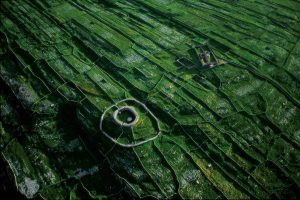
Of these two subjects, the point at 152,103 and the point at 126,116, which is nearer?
the point at 126,116

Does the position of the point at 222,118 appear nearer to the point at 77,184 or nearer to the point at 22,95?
the point at 77,184

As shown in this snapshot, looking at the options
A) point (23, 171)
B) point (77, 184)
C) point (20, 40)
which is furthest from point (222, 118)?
point (20, 40)

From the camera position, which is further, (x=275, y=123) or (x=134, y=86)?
(x=134, y=86)

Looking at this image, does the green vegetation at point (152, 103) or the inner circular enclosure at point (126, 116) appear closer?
the green vegetation at point (152, 103)

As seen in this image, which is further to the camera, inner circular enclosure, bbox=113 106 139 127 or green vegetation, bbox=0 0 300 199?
inner circular enclosure, bbox=113 106 139 127
